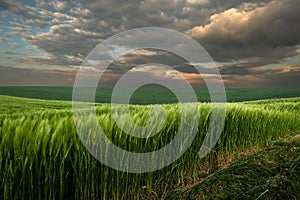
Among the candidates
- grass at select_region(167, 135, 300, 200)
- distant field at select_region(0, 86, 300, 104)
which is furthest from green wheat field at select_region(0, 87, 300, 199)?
distant field at select_region(0, 86, 300, 104)

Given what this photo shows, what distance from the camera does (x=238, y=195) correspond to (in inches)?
98.2

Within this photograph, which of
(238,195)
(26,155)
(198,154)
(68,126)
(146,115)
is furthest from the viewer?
(198,154)

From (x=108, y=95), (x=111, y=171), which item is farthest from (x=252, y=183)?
(x=108, y=95)

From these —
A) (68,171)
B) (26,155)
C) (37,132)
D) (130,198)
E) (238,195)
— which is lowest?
(130,198)

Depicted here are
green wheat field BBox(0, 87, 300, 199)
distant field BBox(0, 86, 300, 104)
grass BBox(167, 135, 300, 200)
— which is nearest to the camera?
green wheat field BBox(0, 87, 300, 199)

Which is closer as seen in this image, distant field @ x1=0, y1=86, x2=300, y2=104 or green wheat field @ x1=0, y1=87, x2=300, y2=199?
green wheat field @ x1=0, y1=87, x2=300, y2=199

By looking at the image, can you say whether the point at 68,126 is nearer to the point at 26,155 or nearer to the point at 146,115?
the point at 26,155

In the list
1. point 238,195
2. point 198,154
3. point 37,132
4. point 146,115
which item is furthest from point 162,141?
point 37,132

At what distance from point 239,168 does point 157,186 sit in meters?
1.04

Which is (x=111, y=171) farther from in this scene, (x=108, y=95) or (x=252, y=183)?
(x=108, y=95)

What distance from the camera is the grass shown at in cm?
245

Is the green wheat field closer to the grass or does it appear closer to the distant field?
the grass

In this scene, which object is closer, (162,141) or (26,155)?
(26,155)

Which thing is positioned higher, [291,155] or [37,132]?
[37,132]
